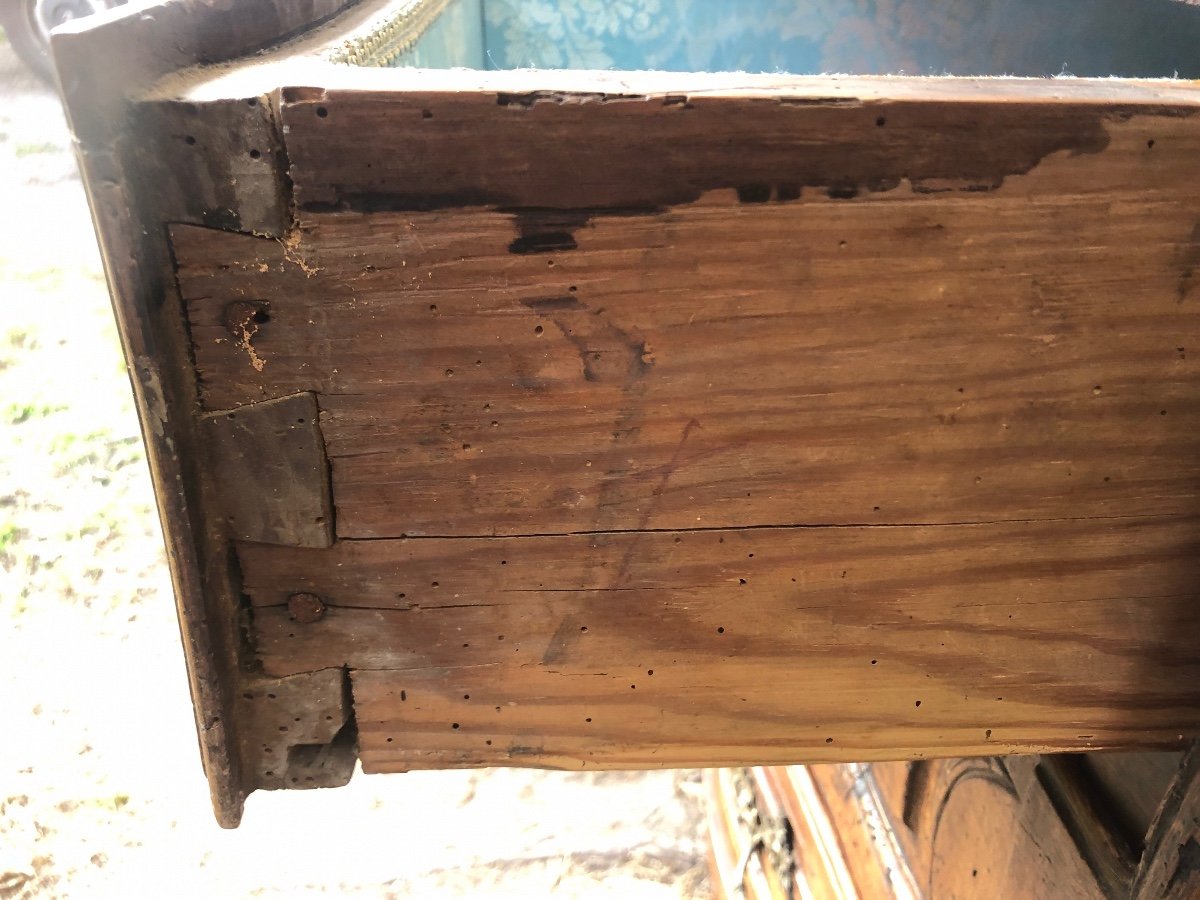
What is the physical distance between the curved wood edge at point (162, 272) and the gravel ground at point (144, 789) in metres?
1.13

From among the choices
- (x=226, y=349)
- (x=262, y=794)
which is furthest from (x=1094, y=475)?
(x=262, y=794)

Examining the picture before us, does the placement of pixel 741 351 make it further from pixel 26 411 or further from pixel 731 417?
pixel 26 411

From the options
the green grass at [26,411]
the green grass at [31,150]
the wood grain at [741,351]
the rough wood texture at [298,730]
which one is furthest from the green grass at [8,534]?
the wood grain at [741,351]

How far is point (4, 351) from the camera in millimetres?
2027

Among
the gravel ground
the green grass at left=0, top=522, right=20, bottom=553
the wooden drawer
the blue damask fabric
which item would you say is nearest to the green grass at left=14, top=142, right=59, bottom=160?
the gravel ground

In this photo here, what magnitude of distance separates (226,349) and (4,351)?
6.46 ft

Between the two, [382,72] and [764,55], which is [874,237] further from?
[764,55]

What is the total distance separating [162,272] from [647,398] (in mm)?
262

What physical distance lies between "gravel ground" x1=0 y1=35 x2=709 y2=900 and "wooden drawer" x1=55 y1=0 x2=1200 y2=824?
43.7 inches

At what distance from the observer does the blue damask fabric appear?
0.91 m

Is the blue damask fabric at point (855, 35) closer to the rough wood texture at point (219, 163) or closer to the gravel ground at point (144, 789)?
the rough wood texture at point (219, 163)

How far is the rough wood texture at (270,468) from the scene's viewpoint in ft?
1.57

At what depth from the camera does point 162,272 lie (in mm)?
446

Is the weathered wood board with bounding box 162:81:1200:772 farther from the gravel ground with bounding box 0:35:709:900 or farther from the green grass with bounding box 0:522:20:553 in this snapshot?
the green grass with bounding box 0:522:20:553
